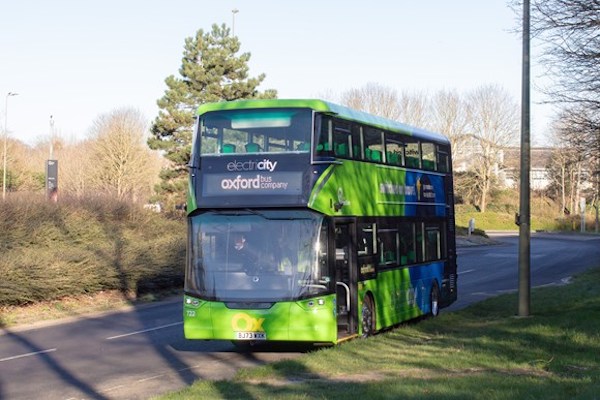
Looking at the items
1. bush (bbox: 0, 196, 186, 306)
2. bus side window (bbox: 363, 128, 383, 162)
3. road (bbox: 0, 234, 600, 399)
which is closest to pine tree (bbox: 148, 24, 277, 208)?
bush (bbox: 0, 196, 186, 306)

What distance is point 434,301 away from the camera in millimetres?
20578

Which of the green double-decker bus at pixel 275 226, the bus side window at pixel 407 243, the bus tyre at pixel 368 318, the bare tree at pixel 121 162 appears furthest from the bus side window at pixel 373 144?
the bare tree at pixel 121 162

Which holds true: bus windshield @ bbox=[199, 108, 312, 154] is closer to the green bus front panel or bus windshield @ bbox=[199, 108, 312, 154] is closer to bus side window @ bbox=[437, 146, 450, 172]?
the green bus front panel

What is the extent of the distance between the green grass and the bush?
982cm

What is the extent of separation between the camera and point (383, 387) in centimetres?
1015

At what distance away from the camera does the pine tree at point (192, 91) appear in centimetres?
4894

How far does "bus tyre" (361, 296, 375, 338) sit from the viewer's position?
16.0 meters

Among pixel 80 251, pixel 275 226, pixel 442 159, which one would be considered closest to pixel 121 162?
pixel 80 251

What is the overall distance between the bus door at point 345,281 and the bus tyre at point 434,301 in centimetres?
528

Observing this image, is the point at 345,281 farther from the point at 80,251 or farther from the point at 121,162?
the point at 121,162

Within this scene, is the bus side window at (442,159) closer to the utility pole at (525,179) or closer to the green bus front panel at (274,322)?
the utility pole at (525,179)

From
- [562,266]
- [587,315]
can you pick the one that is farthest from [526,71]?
[562,266]

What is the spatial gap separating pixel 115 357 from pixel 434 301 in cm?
814

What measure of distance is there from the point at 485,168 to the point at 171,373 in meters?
77.0
